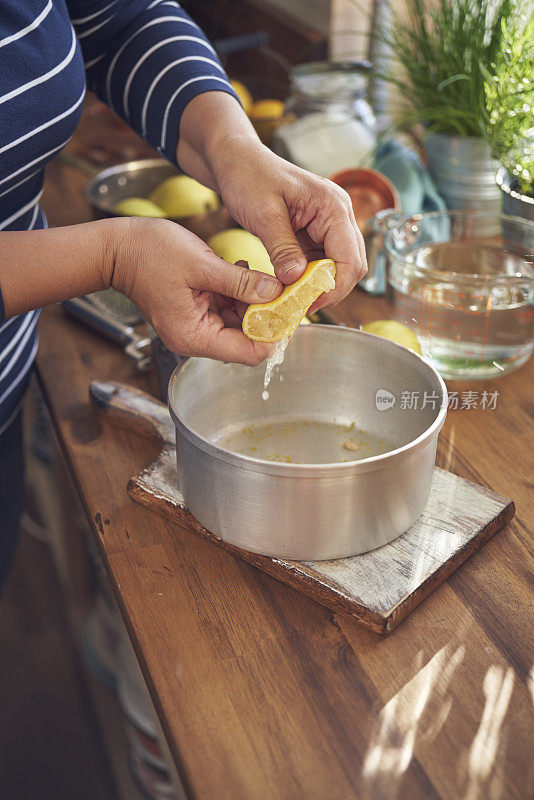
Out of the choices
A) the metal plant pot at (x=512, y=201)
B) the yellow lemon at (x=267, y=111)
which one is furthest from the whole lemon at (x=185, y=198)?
the metal plant pot at (x=512, y=201)

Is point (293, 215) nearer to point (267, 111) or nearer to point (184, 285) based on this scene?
point (184, 285)

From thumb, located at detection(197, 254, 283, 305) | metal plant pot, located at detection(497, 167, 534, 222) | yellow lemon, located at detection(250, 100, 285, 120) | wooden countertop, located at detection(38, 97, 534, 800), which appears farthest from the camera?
yellow lemon, located at detection(250, 100, 285, 120)

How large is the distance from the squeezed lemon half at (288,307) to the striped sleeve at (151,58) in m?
0.29

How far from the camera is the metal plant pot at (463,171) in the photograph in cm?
114

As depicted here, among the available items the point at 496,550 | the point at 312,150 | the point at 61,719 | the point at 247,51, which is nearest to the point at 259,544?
the point at 496,550

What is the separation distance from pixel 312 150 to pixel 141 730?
91cm

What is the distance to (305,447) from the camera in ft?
2.53

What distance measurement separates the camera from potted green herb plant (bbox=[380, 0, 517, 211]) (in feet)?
3.59

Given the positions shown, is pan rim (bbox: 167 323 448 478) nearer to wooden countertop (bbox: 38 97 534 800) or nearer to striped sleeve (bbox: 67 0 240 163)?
wooden countertop (bbox: 38 97 534 800)

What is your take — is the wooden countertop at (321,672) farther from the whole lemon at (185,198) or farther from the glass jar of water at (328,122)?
the glass jar of water at (328,122)

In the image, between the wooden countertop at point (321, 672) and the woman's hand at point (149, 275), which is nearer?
the wooden countertop at point (321, 672)

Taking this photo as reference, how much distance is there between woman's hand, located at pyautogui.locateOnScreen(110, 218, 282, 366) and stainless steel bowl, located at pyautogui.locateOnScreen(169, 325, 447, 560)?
0.07 metres

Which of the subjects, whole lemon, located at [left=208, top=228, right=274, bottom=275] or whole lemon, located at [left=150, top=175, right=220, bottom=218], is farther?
whole lemon, located at [left=150, top=175, right=220, bottom=218]

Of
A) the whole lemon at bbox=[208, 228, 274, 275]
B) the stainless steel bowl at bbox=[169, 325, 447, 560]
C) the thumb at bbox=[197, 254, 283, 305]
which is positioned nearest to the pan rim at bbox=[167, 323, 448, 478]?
the stainless steel bowl at bbox=[169, 325, 447, 560]
